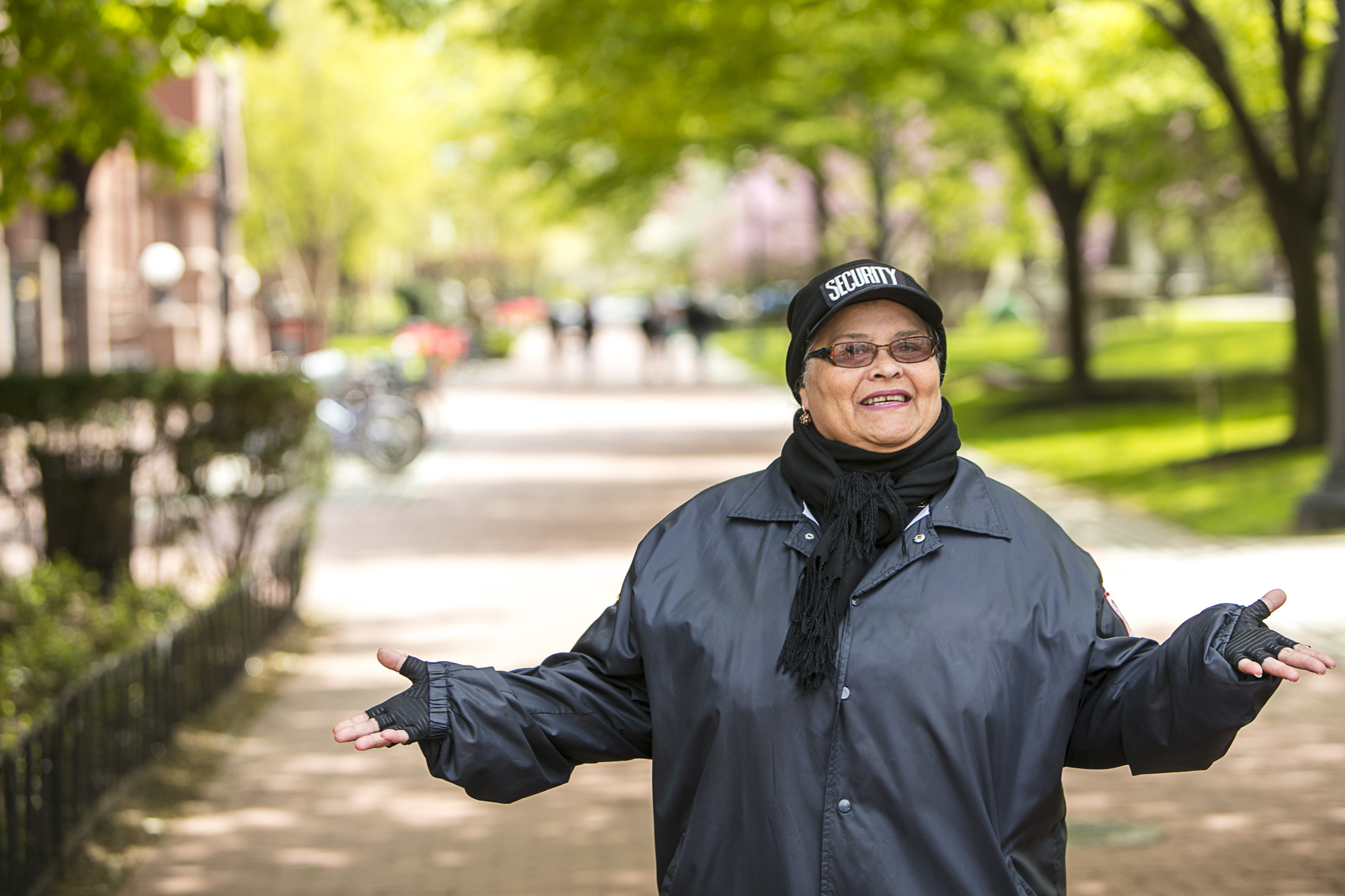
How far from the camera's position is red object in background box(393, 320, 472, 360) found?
3406cm

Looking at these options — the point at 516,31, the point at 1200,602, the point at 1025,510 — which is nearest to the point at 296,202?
the point at 516,31

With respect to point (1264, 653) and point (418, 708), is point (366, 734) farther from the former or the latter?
point (1264, 653)

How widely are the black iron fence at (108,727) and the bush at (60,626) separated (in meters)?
0.25

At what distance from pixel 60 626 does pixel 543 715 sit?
538 centimetres

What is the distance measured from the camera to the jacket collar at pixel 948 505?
104 inches

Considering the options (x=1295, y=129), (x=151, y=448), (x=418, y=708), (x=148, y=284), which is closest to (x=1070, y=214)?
(x=1295, y=129)

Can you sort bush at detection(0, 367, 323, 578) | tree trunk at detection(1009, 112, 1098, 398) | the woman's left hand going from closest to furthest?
the woman's left hand, bush at detection(0, 367, 323, 578), tree trunk at detection(1009, 112, 1098, 398)

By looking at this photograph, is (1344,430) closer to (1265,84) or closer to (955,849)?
(1265,84)

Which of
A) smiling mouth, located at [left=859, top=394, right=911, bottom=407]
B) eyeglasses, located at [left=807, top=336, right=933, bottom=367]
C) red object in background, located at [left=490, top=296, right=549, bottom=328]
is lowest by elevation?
smiling mouth, located at [left=859, top=394, right=911, bottom=407]

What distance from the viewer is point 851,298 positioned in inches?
105

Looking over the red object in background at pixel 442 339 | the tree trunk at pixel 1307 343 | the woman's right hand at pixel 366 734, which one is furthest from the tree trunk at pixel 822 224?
the woman's right hand at pixel 366 734

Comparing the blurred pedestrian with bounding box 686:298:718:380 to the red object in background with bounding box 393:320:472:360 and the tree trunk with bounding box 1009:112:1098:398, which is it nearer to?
the red object in background with bounding box 393:320:472:360

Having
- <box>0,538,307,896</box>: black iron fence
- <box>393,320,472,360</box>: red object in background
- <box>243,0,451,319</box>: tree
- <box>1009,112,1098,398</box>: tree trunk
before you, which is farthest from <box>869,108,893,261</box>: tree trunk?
<box>0,538,307,896</box>: black iron fence

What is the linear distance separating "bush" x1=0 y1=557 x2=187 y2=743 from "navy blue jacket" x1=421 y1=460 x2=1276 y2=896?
4.23 metres
